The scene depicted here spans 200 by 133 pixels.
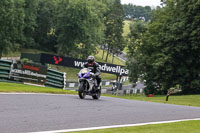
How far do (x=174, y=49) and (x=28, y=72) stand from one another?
1539 cm

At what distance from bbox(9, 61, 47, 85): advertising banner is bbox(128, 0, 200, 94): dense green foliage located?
13.6 meters

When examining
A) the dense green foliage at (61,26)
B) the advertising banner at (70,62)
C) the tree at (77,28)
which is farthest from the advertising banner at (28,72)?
the tree at (77,28)

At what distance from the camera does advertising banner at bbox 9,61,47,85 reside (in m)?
26.1

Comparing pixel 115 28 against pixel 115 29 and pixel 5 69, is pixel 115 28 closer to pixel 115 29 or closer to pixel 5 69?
pixel 115 29

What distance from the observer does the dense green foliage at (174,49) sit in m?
35.4

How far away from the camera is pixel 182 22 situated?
35.7 meters

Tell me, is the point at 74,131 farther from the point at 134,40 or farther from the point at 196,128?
the point at 134,40

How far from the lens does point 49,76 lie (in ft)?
91.7

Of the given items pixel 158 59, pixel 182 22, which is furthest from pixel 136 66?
pixel 182 22

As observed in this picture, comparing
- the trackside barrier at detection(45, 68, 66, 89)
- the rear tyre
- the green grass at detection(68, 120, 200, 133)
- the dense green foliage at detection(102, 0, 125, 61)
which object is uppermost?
the dense green foliage at detection(102, 0, 125, 61)

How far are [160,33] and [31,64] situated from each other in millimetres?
15876

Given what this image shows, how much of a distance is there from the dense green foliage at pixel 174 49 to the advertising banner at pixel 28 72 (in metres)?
13.6

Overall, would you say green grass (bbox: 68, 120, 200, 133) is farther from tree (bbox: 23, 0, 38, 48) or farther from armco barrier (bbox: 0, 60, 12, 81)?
tree (bbox: 23, 0, 38, 48)

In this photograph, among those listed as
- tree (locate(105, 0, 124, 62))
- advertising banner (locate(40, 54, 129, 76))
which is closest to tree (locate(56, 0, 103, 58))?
tree (locate(105, 0, 124, 62))
